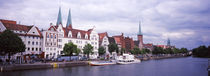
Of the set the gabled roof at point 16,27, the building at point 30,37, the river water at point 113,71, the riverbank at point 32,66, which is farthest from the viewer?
the building at point 30,37

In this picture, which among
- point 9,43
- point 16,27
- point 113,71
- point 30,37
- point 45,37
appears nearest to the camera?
point 113,71

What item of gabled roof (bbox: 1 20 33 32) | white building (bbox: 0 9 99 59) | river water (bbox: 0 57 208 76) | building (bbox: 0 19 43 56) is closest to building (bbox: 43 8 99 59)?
white building (bbox: 0 9 99 59)

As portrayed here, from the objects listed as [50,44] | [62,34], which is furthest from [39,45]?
[62,34]

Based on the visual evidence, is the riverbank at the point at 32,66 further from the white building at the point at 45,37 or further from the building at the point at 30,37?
the white building at the point at 45,37

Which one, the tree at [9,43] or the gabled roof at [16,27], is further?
the gabled roof at [16,27]

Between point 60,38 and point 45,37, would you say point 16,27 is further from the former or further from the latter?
point 60,38

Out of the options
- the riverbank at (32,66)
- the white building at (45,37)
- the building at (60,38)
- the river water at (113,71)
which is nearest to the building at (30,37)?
the white building at (45,37)

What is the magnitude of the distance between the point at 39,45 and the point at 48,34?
6.31 meters

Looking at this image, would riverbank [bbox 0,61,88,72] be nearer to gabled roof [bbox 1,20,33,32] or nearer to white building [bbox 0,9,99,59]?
white building [bbox 0,9,99,59]

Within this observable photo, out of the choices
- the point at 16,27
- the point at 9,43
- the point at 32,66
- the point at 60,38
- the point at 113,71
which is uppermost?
the point at 16,27

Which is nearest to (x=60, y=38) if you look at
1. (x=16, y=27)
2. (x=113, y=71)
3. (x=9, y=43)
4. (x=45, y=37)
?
(x=45, y=37)

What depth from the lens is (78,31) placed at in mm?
111000

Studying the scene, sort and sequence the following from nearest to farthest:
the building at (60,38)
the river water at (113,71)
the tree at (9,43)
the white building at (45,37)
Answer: the river water at (113,71) < the tree at (9,43) < the white building at (45,37) < the building at (60,38)

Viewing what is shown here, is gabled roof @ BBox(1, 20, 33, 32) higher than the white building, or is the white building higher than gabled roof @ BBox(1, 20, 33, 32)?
gabled roof @ BBox(1, 20, 33, 32)
